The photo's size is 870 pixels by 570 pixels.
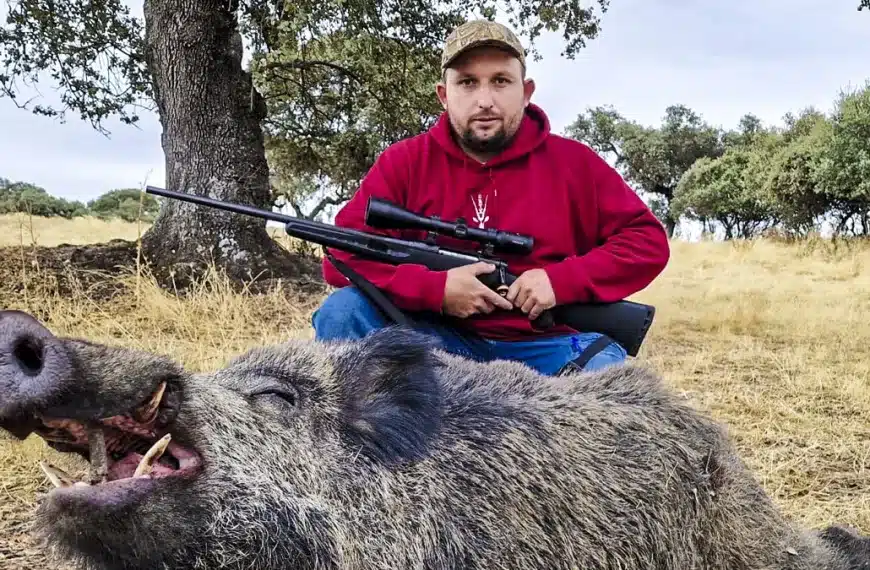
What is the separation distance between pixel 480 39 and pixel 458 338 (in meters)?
1.47

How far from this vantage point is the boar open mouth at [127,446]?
1810 millimetres

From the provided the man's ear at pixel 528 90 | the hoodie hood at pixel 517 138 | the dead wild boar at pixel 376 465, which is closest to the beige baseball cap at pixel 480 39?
the man's ear at pixel 528 90

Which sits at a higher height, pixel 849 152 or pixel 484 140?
pixel 849 152

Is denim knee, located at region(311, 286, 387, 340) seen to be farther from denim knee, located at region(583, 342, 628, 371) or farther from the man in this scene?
denim knee, located at region(583, 342, 628, 371)

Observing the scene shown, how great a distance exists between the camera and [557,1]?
36.5 feet

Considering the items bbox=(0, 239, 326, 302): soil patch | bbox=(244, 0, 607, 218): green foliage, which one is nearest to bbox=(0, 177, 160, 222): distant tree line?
bbox=(244, 0, 607, 218): green foliage

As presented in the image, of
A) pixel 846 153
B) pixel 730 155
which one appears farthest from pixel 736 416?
pixel 730 155

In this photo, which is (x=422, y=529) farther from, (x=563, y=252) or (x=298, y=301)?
(x=298, y=301)

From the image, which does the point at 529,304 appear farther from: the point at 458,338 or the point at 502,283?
the point at 458,338

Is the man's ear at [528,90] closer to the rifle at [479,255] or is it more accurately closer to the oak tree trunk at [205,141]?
the rifle at [479,255]

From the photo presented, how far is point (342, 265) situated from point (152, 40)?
23.5 feet

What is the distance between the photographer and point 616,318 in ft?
12.3

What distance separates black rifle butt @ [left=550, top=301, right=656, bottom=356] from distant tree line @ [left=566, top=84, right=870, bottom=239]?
23.7 meters

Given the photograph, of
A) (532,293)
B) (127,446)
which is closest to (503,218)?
(532,293)
